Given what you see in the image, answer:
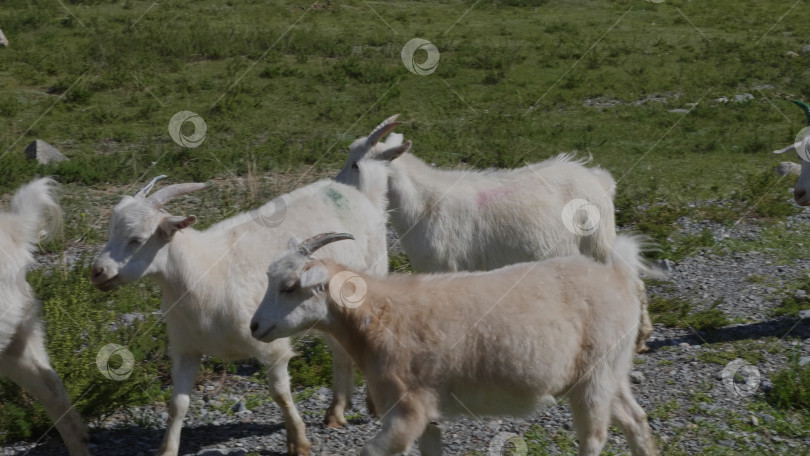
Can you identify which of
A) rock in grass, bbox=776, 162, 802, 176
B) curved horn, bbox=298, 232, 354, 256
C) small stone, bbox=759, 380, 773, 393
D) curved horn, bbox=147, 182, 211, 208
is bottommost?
rock in grass, bbox=776, 162, 802, 176

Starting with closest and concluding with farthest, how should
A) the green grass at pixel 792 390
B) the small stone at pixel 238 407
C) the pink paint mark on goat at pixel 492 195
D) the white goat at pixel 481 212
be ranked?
1. the green grass at pixel 792 390
2. the small stone at pixel 238 407
3. the white goat at pixel 481 212
4. the pink paint mark on goat at pixel 492 195

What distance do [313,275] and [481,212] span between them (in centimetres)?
306

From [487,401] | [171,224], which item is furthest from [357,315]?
[171,224]

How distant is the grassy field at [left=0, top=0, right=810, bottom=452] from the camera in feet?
36.7

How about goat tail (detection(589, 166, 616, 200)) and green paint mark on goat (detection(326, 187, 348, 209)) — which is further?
goat tail (detection(589, 166, 616, 200))

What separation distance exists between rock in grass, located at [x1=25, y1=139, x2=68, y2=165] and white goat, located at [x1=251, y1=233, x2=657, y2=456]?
850cm

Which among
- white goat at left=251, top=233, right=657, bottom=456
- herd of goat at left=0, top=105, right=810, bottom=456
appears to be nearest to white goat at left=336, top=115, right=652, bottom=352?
herd of goat at left=0, top=105, right=810, bottom=456

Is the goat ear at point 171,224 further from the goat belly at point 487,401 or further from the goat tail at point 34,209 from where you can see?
the goat belly at point 487,401

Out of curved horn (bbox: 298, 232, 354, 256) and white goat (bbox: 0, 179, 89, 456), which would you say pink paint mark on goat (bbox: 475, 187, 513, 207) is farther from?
white goat (bbox: 0, 179, 89, 456)

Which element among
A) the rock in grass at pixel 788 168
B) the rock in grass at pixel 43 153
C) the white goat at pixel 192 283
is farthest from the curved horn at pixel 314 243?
the rock in grass at pixel 788 168

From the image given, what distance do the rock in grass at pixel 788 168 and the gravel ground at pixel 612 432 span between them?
560 centimetres

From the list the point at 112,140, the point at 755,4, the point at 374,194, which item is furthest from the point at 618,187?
the point at 755,4

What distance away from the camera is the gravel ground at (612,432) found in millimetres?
6516

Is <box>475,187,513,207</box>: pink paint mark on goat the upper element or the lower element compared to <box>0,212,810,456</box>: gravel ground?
upper
